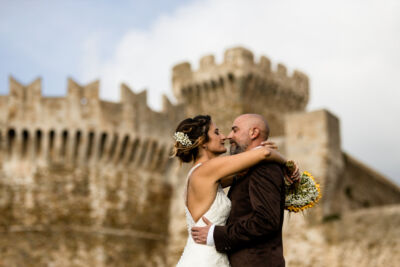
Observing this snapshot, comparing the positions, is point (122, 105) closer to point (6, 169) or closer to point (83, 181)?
point (83, 181)

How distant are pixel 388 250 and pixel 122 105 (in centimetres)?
944

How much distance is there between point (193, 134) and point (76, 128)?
16343 mm

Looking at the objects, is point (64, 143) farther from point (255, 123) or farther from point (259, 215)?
point (259, 215)

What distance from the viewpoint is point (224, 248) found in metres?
4.58

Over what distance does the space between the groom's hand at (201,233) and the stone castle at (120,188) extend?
551 inches

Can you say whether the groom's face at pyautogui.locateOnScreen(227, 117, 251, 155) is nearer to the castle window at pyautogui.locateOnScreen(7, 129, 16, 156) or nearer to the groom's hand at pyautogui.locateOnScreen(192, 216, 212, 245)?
the groom's hand at pyautogui.locateOnScreen(192, 216, 212, 245)

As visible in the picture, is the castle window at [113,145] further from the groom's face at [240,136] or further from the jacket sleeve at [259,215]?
the jacket sleeve at [259,215]

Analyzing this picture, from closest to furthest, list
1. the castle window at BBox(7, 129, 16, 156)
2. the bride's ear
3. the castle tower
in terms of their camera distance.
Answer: the bride's ear, the castle window at BBox(7, 129, 16, 156), the castle tower

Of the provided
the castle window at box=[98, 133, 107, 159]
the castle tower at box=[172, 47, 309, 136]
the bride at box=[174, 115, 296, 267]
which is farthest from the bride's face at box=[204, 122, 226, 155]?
the castle tower at box=[172, 47, 309, 136]

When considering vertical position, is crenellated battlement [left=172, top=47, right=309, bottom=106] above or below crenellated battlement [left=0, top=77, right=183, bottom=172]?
above

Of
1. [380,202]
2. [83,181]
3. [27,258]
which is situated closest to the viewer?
[27,258]

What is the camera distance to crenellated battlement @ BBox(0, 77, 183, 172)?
2073 cm

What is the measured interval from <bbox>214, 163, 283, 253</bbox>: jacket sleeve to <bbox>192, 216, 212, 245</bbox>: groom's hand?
0.08 m

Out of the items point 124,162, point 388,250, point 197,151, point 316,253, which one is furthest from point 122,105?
point 197,151
